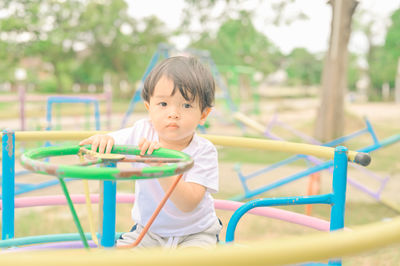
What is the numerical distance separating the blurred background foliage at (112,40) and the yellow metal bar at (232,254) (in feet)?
28.6

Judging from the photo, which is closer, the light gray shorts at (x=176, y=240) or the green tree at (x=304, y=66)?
the light gray shorts at (x=176, y=240)

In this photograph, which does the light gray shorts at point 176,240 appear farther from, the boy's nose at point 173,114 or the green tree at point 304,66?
the green tree at point 304,66

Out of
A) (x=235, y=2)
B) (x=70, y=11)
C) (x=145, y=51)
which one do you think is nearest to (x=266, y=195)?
(x=235, y=2)

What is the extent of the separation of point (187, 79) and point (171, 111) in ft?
0.38

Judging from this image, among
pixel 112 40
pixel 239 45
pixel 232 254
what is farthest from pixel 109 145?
pixel 112 40

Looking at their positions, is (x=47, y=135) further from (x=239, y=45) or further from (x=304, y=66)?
(x=304, y=66)

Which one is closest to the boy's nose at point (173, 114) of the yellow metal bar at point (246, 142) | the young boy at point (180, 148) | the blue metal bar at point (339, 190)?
the young boy at point (180, 148)

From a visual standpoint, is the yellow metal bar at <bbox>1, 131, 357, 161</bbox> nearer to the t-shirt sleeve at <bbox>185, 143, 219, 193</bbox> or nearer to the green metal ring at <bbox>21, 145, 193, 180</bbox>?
the t-shirt sleeve at <bbox>185, 143, 219, 193</bbox>

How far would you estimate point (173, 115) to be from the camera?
4.81 feet

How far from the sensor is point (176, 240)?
Result: 154 cm

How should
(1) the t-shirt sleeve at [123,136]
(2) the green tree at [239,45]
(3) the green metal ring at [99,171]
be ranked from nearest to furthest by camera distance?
1. (3) the green metal ring at [99,171]
2. (1) the t-shirt sleeve at [123,136]
3. (2) the green tree at [239,45]

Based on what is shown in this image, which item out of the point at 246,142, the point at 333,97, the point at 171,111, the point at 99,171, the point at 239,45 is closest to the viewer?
the point at 99,171

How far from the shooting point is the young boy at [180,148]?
148cm

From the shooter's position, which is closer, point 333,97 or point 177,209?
point 177,209
